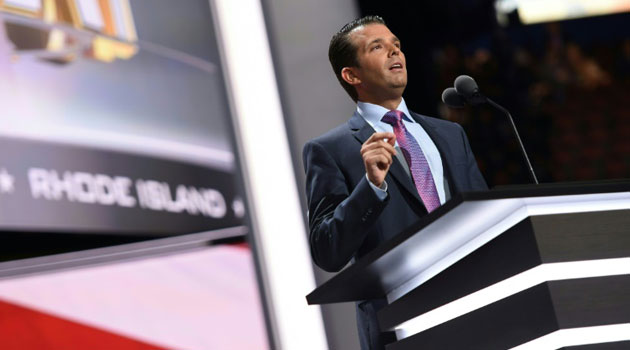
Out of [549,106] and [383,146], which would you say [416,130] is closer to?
[383,146]

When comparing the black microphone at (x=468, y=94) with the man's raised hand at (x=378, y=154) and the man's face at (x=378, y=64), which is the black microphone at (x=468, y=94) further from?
the man's raised hand at (x=378, y=154)


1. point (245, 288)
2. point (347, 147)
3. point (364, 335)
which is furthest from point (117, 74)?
point (364, 335)

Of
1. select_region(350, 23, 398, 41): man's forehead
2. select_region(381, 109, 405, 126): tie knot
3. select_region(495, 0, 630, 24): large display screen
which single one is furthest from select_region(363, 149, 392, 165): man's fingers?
select_region(495, 0, 630, 24): large display screen

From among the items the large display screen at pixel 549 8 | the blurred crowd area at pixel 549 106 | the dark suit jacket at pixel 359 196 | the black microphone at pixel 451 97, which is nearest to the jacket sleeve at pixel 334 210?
the dark suit jacket at pixel 359 196

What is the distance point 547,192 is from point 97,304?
1.70 meters

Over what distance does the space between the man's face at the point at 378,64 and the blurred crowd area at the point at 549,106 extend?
380 centimetres

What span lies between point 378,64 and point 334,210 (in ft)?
1.07

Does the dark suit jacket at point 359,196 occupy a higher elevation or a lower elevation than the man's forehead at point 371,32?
lower

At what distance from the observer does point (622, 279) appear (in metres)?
1.26

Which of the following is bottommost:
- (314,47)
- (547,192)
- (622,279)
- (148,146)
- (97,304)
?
(622,279)

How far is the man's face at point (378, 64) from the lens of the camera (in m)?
1.77

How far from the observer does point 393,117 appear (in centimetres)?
176

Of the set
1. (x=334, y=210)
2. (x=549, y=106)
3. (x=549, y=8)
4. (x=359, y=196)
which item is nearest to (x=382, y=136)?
(x=359, y=196)

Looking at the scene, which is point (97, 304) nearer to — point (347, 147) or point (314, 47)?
point (314, 47)
